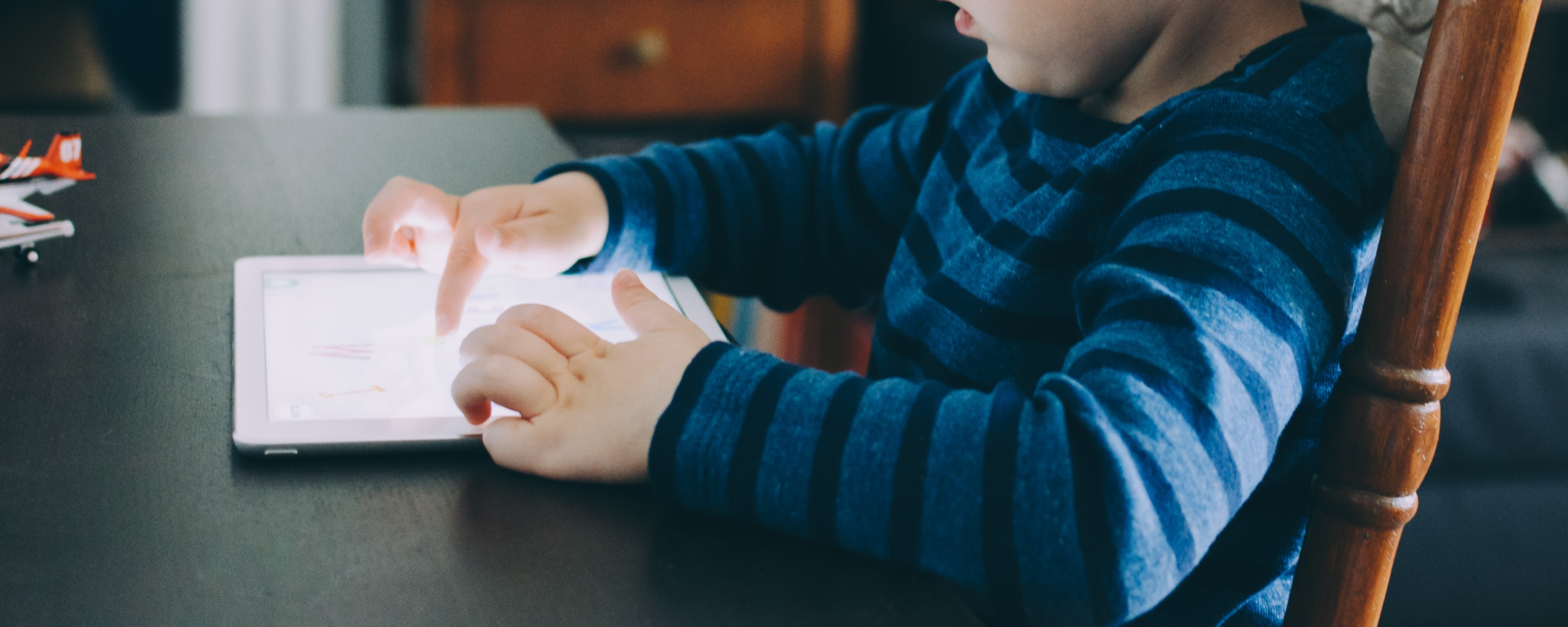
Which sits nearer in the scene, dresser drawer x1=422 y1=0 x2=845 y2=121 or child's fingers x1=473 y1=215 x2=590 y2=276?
child's fingers x1=473 y1=215 x2=590 y2=276

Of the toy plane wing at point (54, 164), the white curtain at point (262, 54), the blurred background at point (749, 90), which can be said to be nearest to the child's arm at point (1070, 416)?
the toy plane wing at point (54, 164)

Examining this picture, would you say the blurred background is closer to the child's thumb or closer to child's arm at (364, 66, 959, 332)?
child's arm at (364, 66, 959, 332)

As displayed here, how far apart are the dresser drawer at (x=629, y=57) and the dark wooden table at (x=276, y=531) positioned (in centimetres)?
125

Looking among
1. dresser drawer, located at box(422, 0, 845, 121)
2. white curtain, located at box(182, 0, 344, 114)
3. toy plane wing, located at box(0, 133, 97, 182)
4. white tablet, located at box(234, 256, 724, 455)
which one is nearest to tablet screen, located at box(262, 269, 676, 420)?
white tablet, located at box(234, 256, 724, 455)

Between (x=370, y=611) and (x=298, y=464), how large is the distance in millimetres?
99

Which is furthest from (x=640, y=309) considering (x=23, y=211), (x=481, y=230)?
(x=23, y=211)

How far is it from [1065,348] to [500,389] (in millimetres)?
240

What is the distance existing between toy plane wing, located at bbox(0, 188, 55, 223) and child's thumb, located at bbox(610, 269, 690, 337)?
345 mm

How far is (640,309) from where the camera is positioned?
1.51 ft

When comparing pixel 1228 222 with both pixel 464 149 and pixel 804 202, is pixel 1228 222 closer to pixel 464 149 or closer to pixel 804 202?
pixel 804 202

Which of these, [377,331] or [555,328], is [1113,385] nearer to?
[555,328]

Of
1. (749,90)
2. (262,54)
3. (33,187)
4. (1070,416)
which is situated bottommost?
(262,54)

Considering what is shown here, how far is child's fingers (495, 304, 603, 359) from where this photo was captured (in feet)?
1.46

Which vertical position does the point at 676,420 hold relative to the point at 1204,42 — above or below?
below
